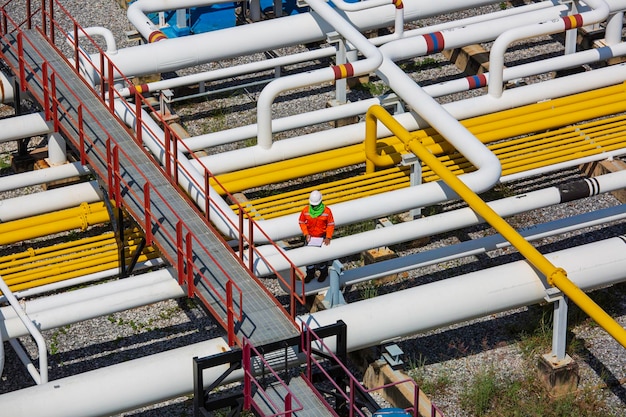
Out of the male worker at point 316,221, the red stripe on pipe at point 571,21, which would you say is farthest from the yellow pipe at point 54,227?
the red stripe on pipe at point 571,21

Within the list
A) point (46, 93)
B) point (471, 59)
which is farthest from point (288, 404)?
point (471, 59)

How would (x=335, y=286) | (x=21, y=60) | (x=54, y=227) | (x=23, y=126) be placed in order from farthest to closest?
(x=23, y=126)
(x=21, y=60)
(x=54, y=227)
(x=335, y=286)

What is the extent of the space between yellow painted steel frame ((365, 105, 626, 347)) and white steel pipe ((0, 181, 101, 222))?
3290mm

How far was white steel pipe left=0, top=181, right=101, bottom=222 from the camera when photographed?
18.5 metres

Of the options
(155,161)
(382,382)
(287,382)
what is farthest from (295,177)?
(287,382)

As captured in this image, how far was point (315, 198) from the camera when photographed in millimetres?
16750

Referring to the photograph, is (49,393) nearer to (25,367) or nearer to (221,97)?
(25,367)

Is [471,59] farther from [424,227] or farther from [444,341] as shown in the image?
[444,341]

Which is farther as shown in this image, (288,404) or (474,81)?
(474,81)

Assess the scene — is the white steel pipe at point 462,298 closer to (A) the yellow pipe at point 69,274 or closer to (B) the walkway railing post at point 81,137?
(A) the yellow pipe at point 69,274

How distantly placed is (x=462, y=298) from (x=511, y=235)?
771 mm

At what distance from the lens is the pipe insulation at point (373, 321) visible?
14992 mm

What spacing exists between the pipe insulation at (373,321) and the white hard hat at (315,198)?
1.18 meters

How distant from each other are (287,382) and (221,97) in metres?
7.77
